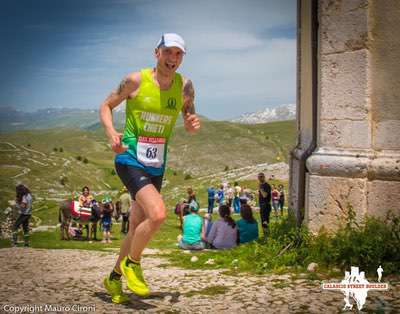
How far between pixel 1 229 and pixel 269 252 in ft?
52.5

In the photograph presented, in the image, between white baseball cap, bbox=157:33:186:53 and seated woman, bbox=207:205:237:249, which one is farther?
seated woman, bbox=207:205:237:249

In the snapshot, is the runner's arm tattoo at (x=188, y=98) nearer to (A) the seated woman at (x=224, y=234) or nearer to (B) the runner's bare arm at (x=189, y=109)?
(B) the runner's bare arm at (x=189, y=109)

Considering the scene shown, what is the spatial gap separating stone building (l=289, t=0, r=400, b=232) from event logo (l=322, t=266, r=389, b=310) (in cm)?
91

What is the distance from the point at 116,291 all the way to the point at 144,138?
1.51m

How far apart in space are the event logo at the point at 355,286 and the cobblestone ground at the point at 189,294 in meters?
0.07

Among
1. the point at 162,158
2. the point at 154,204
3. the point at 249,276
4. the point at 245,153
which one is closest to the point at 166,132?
the point at 162,158

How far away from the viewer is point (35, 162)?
48.1 metres

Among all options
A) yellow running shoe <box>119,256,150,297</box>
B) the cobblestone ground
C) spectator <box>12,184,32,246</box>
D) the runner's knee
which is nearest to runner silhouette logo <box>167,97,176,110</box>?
the runner's knee

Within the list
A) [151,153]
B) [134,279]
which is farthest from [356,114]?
[134,279]

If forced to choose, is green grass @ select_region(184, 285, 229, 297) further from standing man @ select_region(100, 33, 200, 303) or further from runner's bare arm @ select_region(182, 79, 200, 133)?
runner's bare arm @ select_region(182, 79, 200, 133)

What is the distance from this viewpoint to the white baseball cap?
455 cm

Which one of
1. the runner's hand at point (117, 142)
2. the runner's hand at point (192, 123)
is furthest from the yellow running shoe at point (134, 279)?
the runner's hand at point (192, 123)

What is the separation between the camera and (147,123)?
471 cm

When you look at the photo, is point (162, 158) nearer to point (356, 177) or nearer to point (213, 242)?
point (356, 177)
